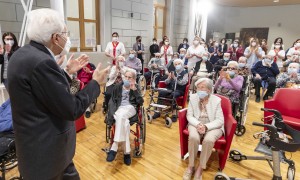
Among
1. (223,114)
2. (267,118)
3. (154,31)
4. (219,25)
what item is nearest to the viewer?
(223,114)

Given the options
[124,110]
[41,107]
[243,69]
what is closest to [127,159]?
[124,110]

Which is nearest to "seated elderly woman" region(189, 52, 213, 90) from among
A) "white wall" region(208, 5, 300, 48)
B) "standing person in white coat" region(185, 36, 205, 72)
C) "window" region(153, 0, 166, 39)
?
"standing person in white coat" region(185, 36, 205, 72)

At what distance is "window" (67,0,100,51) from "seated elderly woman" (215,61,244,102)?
434 cm

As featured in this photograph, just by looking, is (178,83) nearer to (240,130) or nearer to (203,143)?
(240,130)

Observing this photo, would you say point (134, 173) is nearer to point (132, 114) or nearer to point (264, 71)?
point (132, 114)

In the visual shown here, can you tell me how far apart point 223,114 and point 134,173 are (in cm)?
123

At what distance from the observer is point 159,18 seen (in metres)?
8.63

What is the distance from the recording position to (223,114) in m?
2.49

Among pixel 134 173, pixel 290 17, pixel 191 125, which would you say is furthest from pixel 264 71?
pixel 290 17

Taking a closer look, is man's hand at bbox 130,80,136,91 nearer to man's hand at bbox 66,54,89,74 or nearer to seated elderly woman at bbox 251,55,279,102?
man's hand at bbox 66,54,89,74

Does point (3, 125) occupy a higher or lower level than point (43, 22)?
lower


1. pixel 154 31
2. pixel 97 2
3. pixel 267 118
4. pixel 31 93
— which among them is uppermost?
pixel 97 2

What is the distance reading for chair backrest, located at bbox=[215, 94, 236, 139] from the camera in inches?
85.0

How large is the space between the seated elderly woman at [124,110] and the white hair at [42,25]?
60.9 inches
